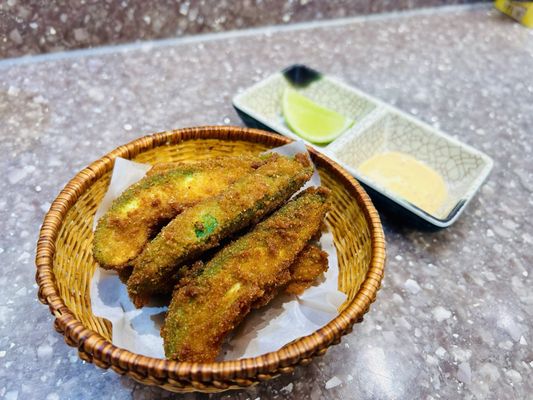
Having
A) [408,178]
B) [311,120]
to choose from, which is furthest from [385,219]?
[311,120]

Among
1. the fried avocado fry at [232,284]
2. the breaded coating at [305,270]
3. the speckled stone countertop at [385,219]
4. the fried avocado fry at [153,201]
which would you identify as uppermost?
the fried avocado fry at [153,201]

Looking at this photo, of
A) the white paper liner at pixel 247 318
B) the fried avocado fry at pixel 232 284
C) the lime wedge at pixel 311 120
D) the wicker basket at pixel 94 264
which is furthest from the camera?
the lime wedge at pixel 311 120

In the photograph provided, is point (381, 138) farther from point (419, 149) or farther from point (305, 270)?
point (305, 270)

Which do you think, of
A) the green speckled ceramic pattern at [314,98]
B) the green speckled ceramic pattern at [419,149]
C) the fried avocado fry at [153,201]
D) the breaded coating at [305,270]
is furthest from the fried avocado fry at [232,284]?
the green speckled ceramic pattern at [314,98]

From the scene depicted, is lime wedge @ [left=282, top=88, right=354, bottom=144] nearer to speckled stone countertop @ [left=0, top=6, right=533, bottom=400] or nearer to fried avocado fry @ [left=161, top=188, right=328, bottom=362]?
speckled stone countertop @ [left=0, top=6, right=533, bottom=400]

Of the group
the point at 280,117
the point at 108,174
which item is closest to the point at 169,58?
the point at 280,117

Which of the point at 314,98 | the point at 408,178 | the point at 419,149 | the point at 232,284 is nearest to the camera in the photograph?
the point at 232,284

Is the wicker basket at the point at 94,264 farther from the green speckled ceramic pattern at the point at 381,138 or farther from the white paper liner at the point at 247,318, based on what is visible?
the green speckled ceramic pattern at the point at 381,138
